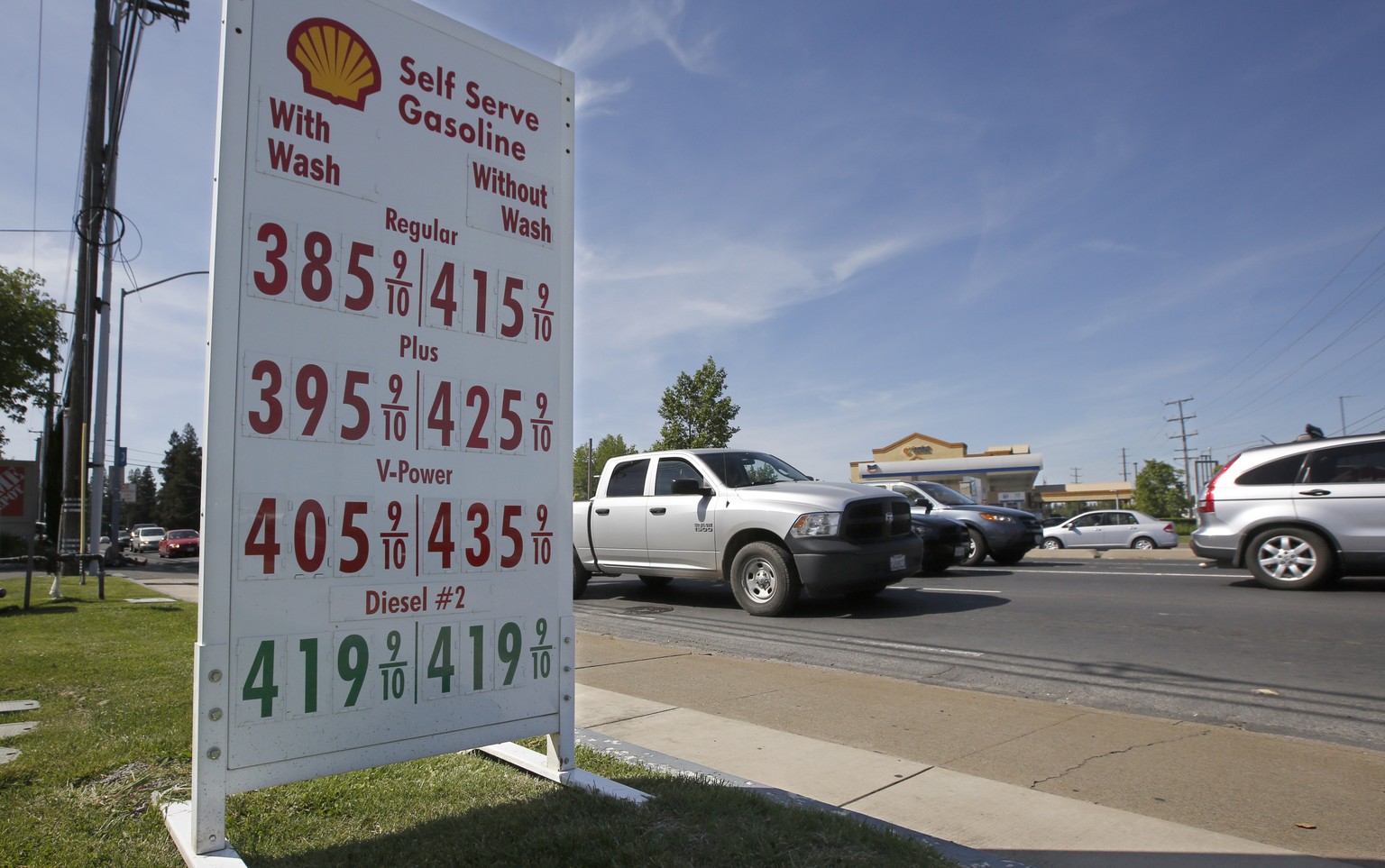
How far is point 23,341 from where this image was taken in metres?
27.4

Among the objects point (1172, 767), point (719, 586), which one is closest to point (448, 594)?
point (1172, 767)

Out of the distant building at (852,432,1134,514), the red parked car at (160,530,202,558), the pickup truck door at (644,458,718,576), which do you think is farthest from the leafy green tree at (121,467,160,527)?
the pickup truck door at (644,458,718,576)

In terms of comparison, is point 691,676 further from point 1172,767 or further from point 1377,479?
point 1377,479

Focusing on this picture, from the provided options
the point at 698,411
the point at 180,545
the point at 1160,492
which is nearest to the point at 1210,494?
the point at 698,411

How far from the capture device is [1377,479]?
9852 mm

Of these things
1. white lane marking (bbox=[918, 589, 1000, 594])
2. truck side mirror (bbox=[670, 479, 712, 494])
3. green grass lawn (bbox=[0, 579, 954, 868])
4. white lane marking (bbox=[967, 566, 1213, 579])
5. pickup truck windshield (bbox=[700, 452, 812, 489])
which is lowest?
green grass lawn (bbox=[0, 579, 954, 868])

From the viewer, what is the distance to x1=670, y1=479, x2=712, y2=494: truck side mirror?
32.9 feet

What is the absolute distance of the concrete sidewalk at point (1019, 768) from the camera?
3.22m

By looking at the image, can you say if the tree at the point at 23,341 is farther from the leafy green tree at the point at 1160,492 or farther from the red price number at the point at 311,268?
the leafy green tree at the point at 1160,492

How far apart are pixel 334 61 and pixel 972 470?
52.3m

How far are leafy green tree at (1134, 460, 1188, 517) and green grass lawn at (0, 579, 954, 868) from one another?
222 ft

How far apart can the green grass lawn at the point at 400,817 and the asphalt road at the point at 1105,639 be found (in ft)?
10.9

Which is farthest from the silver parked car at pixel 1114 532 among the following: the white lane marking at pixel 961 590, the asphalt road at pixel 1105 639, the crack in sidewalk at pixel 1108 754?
the crack in sidewalk at pixel 1108 754

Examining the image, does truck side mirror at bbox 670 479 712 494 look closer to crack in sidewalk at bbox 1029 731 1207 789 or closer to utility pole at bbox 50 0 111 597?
crack in sidewalk at bbox 1029 731 1207 789
